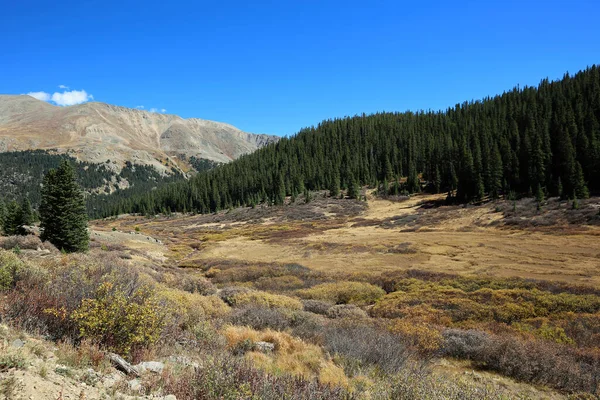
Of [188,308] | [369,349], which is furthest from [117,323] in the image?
[369,349]

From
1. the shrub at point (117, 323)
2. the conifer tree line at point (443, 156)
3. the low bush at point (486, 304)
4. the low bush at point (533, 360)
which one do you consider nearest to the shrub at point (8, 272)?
the shrub at point (117, 323)

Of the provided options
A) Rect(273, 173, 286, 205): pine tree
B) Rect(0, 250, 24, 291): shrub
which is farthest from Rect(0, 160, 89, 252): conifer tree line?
Rect(273, 173, 286, 205): pine tree

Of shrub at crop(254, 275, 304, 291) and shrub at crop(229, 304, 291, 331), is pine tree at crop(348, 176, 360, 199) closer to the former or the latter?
shrub at crop(254, 275, 304, 291)

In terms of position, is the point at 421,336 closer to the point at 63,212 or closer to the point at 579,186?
the point at 63,212

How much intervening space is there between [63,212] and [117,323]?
24389 millimetres

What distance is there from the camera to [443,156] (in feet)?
353

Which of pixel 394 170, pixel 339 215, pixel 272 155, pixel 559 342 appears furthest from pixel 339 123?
pixel 559 342

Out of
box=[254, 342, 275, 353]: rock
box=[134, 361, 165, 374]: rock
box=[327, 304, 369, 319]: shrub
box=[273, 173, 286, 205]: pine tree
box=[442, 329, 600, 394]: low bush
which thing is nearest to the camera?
box=[134, 361, 165, 374]: rock

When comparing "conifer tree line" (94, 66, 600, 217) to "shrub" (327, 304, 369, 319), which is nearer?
"shrub" (327, 304, 369, 319)

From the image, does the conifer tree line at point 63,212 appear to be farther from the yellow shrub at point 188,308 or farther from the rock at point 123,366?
the rock at point 123,366

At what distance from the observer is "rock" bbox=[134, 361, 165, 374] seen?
5.19 m

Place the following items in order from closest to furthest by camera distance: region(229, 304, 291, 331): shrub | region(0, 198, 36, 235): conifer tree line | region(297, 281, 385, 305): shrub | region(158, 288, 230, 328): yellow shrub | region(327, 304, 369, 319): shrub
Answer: region(158, 288, 230, 328): yellow shrub → region(229, 304, 291, 331): shrub → region(327, 304, 369, 319): shrub → region(297, 281, 385, 305): shrub → region(0, 198, 36, 235): conifer tree line

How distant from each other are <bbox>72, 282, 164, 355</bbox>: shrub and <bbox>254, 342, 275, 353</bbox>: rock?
2.59 metres

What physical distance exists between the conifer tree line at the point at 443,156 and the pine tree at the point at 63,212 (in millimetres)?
72646
